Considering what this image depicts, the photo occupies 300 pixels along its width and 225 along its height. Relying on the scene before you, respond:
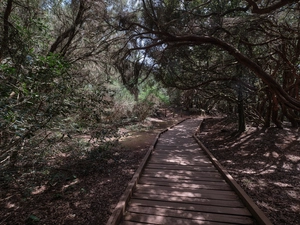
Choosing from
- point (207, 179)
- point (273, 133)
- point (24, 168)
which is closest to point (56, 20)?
point (24, 168)

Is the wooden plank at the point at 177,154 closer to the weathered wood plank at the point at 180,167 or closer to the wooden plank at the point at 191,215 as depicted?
the weathered wood plank at the point at 180,167

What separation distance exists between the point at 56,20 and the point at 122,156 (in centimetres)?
532

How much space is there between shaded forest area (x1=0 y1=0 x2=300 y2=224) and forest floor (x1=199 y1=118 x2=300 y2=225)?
0.24 meters

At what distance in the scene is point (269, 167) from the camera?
4.51m

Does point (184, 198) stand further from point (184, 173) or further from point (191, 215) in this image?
point (184, 173)

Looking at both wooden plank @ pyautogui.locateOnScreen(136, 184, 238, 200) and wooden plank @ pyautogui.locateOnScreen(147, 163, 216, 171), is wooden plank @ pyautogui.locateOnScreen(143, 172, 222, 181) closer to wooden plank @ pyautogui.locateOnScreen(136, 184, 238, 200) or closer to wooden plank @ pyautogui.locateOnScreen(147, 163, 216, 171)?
wooden plank @ pyautogui.locateOnScreen(147, 163, 216, 171)

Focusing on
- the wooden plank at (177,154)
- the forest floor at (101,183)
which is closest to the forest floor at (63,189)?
the forest floor at (101,183)

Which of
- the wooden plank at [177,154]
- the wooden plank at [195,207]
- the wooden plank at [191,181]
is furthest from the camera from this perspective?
the wooden plank at [177,154]

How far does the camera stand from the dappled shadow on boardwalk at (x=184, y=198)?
7.61 feet

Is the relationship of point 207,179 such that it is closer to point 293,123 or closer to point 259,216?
point 259,216

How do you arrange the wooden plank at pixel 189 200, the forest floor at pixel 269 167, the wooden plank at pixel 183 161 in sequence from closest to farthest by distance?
the wooden plank at pixel 189 200, the forest floor at pixel 269 167, the wooden plank at pixel 183 161

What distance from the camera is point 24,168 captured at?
2887 mm

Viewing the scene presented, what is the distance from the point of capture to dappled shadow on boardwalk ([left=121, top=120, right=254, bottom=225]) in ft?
7.61

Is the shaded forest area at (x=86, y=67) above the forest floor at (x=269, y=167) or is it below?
above
